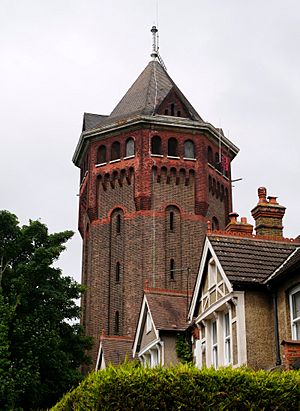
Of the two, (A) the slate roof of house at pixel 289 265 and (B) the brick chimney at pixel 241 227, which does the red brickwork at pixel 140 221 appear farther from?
(A) the slate roof of house at pixel 289 265

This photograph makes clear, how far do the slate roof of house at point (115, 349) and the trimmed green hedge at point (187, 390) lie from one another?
2126 centimetres

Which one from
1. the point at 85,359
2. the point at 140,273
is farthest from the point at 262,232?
the point at 140,273

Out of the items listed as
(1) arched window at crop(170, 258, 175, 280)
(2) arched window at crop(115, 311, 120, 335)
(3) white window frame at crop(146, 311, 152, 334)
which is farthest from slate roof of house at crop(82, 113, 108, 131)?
(3) white window frame at crop(146, 311, 152, 334)

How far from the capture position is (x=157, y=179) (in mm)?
54688

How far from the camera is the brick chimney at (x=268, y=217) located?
26.6 m

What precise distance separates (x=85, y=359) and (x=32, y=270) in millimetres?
6141

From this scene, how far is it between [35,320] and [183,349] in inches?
455

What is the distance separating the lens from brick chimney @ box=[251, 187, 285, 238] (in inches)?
1048

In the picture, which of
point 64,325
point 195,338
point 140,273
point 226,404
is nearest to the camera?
point 226,404

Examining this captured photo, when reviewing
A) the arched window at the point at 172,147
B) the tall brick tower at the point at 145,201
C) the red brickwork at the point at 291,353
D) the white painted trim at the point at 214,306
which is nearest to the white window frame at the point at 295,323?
the white painted trim at the point at 214,306

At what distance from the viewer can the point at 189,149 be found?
56000 millimetres

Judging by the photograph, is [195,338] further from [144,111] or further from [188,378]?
[144,111]

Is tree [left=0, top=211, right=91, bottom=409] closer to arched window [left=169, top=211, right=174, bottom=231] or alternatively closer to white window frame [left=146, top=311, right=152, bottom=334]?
white window frame [left=146, top=311, right=152, bottom=334]

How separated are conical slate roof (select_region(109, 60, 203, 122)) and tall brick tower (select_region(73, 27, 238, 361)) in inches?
5.7
